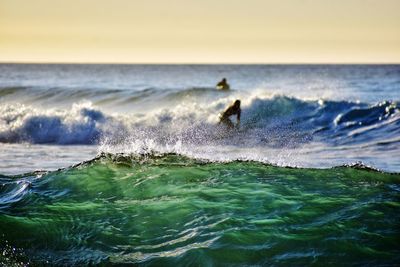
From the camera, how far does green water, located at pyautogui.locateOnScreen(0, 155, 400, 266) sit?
686 cm

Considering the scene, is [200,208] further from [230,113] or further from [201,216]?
[230,113]

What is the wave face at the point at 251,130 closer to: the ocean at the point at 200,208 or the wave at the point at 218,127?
the wave at the point at 218,127

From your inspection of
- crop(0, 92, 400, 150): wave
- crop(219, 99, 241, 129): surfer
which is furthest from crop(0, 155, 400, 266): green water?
crop(219, 99, 241, 129): surfer

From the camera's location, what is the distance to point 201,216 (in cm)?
790

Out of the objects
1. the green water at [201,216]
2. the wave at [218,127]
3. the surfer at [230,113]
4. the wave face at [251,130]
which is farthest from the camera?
the wave at [218,127]

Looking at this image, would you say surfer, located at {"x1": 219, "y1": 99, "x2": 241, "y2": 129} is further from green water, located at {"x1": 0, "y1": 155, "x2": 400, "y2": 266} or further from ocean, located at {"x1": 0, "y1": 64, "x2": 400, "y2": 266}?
green water, located at {"x1": 0, "y1": 155, "x2": 400, "y2": 266}

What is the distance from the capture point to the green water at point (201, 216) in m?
6.86

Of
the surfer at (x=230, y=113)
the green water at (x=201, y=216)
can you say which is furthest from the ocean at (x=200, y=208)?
the surfer at (x=230, y=113)

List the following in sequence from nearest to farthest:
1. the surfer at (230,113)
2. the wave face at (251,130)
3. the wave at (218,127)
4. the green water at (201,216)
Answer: the green water at (201,216)
the wave face at (251,130)
the surfer at (230,113)
the wave at (218,127)

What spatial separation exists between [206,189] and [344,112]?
15.4m

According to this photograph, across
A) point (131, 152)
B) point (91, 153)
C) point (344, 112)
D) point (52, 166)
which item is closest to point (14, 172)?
point (52, 166)

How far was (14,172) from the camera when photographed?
1202 cm

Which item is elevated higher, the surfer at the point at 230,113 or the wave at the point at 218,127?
the surfer at the point at 230,113

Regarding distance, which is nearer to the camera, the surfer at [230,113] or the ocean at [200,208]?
the ocean at [200,208]
